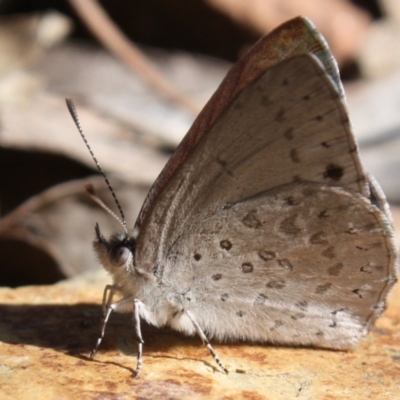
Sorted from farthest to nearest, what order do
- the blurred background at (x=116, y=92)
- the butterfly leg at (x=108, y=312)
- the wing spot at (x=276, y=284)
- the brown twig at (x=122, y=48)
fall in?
the brown twig at (x=122, y=48)
the blurred background at (x=116, y=92)
the wing spot at (x=276, y=284)
the butterfly leg at (x=108, y=312)

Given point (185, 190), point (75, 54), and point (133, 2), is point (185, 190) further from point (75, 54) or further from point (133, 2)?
point (133, 2)

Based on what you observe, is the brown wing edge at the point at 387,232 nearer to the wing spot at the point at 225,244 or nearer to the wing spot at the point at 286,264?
the wing spot at the point at 286,264

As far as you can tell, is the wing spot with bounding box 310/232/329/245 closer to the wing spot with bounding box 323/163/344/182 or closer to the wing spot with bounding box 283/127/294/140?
the wing spot with bounding box 323/163/344/182

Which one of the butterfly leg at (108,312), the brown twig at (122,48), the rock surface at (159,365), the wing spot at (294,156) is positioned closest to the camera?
the rock surface at (159,365)

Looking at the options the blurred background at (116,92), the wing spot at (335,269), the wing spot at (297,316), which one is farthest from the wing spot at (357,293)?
the blurred background at (116,92)

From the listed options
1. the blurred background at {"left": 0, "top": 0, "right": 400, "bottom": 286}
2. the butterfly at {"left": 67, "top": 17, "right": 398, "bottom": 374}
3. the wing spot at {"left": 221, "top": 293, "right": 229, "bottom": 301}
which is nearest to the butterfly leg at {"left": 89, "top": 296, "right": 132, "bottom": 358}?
the butterfly at {"left": 67, "top": 17, "right": 398, "bottom": 374}

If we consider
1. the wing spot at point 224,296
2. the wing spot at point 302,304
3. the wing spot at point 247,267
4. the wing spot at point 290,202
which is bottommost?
the wing spot at point 224,296
